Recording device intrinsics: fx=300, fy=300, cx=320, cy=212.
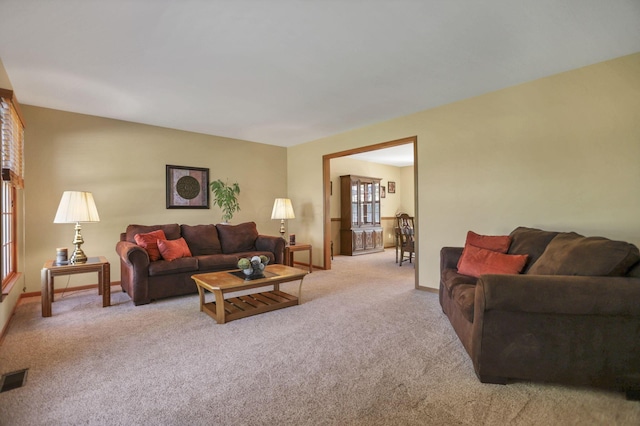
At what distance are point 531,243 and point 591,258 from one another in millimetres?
835

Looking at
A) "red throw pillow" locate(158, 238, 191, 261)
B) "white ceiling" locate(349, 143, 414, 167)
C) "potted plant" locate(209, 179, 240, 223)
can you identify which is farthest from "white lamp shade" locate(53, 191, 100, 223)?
"white ceiling" locate(349, 143, 414, 167)

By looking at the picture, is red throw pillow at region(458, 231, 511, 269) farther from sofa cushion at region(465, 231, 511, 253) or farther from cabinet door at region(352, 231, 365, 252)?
cabinet door at region(352, 231, 365, 252)

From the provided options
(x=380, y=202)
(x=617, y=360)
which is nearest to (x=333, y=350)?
(x=617, y=360)

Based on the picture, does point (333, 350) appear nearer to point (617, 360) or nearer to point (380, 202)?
point (617, 360)

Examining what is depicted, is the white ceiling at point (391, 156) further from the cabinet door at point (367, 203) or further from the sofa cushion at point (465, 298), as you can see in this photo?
the sofa cushion at point (465, 298)

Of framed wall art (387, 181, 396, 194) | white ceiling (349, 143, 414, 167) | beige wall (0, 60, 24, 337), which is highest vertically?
white ceiling (349, 143, 414, 167)

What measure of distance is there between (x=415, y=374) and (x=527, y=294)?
846mm

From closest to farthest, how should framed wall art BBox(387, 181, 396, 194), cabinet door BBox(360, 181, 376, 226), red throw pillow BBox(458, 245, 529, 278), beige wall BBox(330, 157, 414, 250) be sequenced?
red throw pillow BBox(458, 245, 529, 278)
beige wall BBox(330, 157, 414, 250)
cabinet door BBox(360, 181, 376, 226)
framed wall art BBox(387, 181, 396, 194)

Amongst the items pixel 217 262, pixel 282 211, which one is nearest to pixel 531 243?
pixel 217 262

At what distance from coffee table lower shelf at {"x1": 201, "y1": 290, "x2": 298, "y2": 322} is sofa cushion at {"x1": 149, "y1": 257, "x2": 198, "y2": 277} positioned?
657mm

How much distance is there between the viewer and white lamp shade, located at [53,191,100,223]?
128 inches

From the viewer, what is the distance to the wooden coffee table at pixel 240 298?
2.82 meters

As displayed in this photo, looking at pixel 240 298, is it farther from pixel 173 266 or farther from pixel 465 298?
pixel 465 298

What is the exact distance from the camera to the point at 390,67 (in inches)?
113
